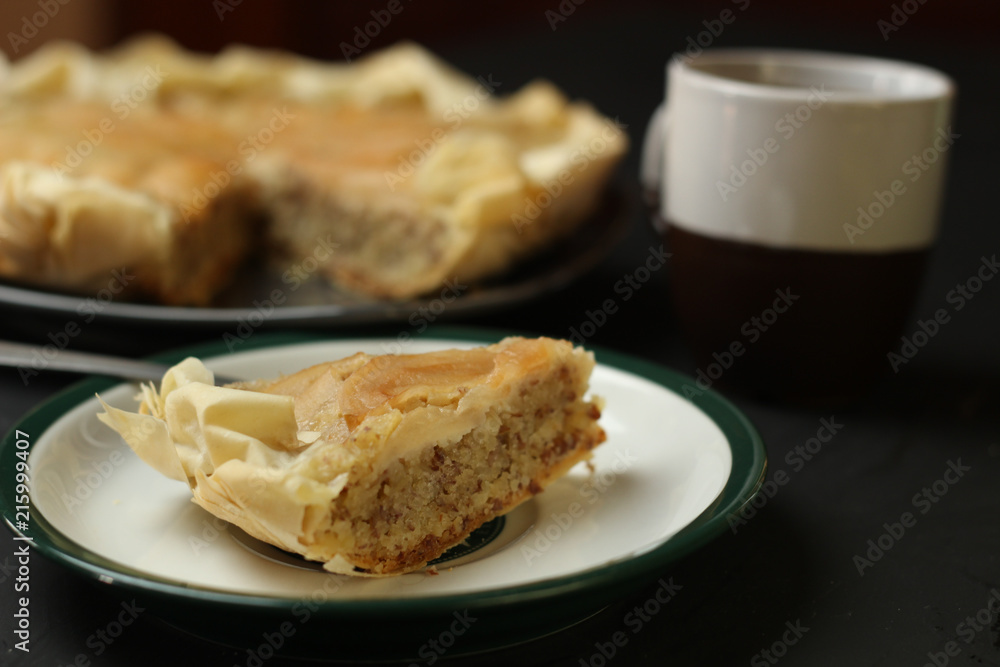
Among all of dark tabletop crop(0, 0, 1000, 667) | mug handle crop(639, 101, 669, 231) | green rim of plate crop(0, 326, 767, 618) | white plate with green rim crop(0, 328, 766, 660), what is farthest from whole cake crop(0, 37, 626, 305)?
green rim of plate crop(0, 326, 767, 618)

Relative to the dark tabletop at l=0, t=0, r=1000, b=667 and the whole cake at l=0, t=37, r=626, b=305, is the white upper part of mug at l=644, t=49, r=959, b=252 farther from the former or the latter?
the whole cake at l=0, t=37, r=626, b=305

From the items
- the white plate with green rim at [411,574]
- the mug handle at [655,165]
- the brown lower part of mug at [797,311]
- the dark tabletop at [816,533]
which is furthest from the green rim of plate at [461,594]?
the mug handle at [655,165]

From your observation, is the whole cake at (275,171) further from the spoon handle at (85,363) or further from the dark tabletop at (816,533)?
the spoon handle at (85,363)

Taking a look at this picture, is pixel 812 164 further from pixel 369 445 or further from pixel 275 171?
pixel 275 171

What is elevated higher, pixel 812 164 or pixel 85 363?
pixel 812 164

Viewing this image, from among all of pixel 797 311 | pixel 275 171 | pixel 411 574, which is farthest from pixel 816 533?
pixel 275 171
